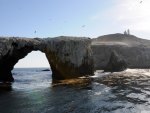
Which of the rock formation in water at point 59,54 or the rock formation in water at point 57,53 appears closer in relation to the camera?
the rock formation in water at point 57,53

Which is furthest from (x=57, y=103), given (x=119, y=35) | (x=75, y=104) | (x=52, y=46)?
(x=119, y=35)

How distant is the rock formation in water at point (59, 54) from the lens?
4856 cm

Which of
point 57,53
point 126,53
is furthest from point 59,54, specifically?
point 126,53

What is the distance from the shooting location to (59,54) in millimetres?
50594

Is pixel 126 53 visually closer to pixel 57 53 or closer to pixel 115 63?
pixel 115 63

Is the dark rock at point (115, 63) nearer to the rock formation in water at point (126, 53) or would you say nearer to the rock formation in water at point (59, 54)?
the rock formation in water at point (126, 53)

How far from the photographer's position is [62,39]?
169 feet

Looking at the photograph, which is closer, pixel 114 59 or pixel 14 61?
pixel 14 61

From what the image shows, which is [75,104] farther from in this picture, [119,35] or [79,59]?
[119,35]

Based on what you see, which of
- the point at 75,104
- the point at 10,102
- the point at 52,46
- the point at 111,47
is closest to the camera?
the point at 75,104

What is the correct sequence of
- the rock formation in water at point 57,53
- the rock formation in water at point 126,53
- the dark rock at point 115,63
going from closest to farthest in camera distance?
the rock formation in water at point 57,53 → the dark rock at point 115,63 → the rock formation in water at point 126,53

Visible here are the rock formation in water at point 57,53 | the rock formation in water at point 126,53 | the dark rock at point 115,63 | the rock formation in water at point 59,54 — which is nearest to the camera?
the rock formation in water at point 57,53

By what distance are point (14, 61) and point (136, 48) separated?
3066 inches

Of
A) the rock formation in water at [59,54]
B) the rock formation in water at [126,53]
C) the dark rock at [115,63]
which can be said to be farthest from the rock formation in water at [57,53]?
the rock formation in water at [126,53]
